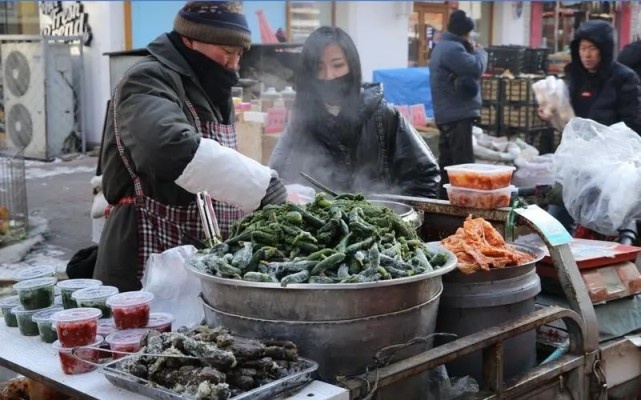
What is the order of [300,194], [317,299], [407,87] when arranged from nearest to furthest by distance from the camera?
[317,299] < [300,194] < [407,87]

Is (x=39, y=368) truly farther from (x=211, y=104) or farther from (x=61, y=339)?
(x=211, y=104)

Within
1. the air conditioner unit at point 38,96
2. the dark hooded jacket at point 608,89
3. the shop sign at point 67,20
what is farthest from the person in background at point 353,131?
the shop sign at point 67,20

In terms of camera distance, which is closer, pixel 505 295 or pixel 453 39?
pixel 505 295

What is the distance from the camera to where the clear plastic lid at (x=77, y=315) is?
2197 mm

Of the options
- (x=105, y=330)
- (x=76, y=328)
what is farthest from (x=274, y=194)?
(x=76, y=328)

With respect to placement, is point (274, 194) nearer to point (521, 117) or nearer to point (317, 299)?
point (317, 299)

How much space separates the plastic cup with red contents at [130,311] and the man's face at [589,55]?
499 centimetres

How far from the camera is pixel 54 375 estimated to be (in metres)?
2.12

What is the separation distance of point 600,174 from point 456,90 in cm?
429

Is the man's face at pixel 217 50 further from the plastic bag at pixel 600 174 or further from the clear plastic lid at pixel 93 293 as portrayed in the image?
the plastic bag at pixel 600 174

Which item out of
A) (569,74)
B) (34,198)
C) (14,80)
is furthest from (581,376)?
(14,80)

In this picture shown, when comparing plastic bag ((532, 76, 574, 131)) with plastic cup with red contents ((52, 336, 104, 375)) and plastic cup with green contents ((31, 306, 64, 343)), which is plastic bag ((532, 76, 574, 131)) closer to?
plastic cup with green contents ((31, 306, 64, 343))

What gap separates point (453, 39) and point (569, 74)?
222 cm

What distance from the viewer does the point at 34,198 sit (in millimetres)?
10531
